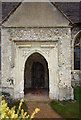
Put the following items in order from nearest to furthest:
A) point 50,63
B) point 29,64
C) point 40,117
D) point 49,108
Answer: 1. point 40,117
2. point 49,108
3. point 50,63
4. point 29,64

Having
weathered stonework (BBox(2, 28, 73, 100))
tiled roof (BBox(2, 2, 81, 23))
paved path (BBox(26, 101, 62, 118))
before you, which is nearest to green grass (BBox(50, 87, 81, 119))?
paved path (BBox(26, 101, 62, 118))

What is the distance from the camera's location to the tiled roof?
26.9 feet

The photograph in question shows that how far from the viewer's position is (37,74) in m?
9.16

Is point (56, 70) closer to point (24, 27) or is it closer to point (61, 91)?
point (61, 91)

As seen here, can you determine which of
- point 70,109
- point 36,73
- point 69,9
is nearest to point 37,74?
point 36,73

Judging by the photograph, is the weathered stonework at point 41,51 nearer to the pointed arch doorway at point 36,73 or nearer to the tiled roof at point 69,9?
the pointed arch doorway at point 36,73

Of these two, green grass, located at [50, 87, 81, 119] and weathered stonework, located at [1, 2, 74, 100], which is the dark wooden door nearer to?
weathered stonework, located at [1, 2, 74, 100]

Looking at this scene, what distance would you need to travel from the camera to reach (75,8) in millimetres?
8883

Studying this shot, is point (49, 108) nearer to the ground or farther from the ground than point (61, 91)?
nearer to the ground

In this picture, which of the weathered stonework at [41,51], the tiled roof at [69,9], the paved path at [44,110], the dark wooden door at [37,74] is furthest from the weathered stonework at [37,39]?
the dark wooden door at [37,74]

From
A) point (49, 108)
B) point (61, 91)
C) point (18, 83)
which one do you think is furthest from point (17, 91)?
point (61, 91)

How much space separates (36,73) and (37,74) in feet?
0.49

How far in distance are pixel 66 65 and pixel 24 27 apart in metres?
3.50

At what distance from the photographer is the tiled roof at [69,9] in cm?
818
